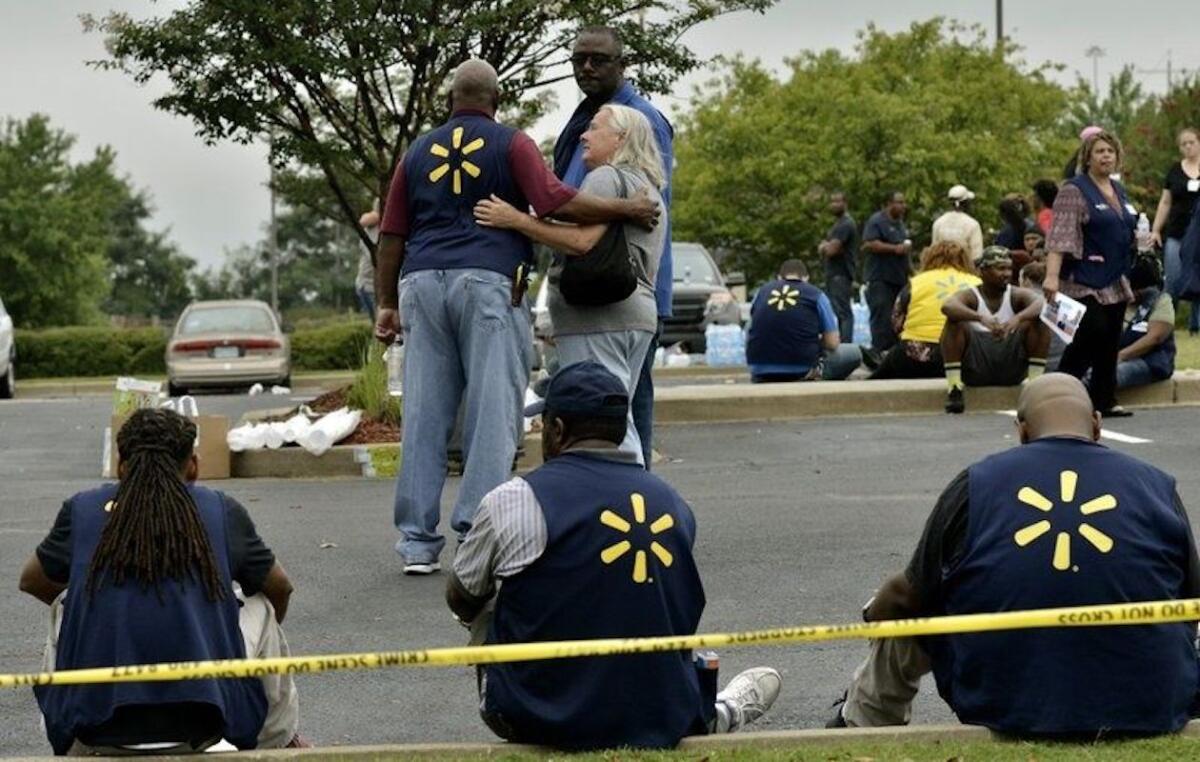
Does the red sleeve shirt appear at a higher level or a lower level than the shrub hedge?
higher

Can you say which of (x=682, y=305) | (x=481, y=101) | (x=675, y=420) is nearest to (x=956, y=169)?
(x=682, y=305)

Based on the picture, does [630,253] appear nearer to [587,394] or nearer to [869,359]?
[587,394]

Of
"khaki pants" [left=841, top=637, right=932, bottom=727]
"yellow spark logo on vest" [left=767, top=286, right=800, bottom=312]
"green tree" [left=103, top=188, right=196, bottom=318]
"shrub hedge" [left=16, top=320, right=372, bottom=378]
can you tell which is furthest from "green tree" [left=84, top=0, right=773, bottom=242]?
"green tree" [left=103, top=188, right=196, bottom=318]

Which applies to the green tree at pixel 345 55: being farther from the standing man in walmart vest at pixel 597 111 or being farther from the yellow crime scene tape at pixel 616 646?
the yellow crime scene tape at pixel 616 646

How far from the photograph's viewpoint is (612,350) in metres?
8.97

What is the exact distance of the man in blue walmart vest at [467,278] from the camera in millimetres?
8672

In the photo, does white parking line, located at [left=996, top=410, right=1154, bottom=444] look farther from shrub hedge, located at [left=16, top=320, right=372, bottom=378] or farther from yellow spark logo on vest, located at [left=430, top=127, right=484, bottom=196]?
shrub hedge, located at [left=16, top=320, right=372, bottom=378]

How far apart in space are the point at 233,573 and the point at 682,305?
886 inches

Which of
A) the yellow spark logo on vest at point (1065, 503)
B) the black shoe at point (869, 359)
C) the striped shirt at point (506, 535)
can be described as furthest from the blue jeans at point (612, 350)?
the black shoe at point (869, 359)

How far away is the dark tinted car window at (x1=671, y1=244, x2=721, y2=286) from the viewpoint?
28.5 metres

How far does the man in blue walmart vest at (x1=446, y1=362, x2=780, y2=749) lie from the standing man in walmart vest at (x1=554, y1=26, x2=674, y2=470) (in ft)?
11.6

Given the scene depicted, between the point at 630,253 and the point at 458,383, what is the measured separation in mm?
833

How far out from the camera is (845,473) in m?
12.5

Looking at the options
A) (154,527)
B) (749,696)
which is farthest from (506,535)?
(749,696)
